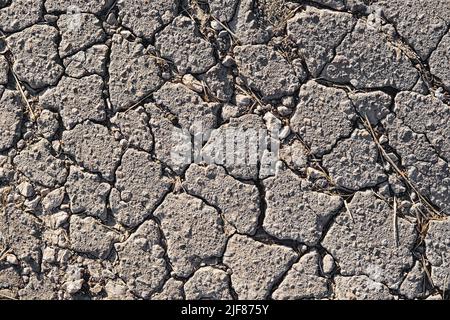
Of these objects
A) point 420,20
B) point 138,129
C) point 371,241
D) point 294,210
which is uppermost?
point 420,20

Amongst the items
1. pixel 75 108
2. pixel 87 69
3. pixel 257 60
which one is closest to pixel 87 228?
pixel 75 108

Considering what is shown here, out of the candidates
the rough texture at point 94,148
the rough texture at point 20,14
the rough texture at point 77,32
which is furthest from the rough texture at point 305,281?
the rough texture at point 20,14

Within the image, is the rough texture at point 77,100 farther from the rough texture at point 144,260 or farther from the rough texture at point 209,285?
the rough texture at point 209,285

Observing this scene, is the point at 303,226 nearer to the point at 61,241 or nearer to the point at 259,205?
the point at 259,205

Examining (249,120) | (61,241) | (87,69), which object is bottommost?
(61,241)

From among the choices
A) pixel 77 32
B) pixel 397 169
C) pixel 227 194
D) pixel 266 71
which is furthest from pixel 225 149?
pixel 77 32

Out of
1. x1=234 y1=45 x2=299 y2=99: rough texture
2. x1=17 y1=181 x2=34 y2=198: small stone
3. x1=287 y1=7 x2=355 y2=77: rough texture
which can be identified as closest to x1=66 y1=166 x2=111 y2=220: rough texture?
x1=17 y1=181 x2=34 y2=198: small stone

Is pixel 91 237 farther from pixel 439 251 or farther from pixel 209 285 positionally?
pixel 439 251

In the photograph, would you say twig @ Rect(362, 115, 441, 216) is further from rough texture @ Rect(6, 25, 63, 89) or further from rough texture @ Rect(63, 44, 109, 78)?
rough texture @ Rect(6, 25, 63, 89)
